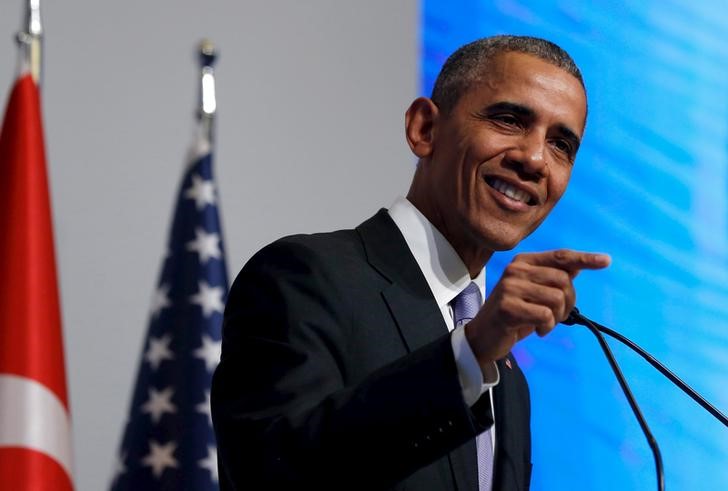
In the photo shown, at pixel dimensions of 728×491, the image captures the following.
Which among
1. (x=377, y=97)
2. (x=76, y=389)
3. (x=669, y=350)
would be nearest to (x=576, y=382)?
(x=669, y=350)

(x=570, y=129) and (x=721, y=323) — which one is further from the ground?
(x=570, y=129)

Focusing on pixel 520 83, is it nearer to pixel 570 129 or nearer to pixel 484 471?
pixel 570 129

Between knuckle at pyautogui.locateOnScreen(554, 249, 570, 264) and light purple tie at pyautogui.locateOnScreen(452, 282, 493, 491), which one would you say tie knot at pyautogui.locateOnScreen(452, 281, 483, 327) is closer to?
light purple tie at pyautogui.locateOnScreen(452, 282, 493, 491)

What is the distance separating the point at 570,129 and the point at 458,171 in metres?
0.22

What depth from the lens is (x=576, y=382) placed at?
3.30m

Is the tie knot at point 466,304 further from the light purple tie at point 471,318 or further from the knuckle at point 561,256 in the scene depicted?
the knuckle at point 561,256

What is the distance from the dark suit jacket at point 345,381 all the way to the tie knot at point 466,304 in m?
0.09

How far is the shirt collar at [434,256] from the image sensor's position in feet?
5.95

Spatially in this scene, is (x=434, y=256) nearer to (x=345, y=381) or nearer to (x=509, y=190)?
(x=509, y=190)

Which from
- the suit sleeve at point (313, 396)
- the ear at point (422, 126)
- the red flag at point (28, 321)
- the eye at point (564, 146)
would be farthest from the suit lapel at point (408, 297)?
the red flag at point (28, 321)

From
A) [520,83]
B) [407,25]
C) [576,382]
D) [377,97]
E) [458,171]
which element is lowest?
[576,382]

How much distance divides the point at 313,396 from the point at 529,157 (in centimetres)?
65

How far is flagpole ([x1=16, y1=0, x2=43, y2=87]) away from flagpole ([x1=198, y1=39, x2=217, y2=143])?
1.56 feet

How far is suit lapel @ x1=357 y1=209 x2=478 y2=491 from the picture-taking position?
63.1 inches
